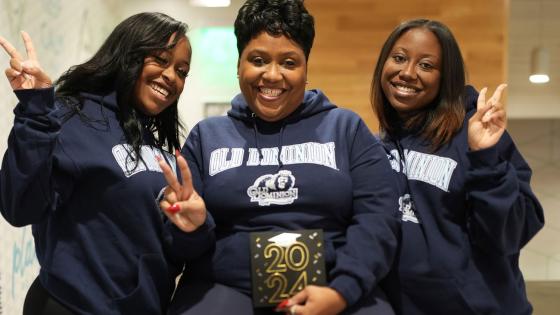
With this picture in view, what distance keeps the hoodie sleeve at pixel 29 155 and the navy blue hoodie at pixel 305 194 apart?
340mm

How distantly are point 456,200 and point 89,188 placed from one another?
90 centimetres

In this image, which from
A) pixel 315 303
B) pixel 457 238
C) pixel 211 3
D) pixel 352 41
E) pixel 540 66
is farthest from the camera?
pixel 540 66

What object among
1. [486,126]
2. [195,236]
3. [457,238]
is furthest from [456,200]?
[195,236]

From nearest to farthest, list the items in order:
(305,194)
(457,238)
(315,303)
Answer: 1. (315,303)
2. (305,194)
3. (457,238)

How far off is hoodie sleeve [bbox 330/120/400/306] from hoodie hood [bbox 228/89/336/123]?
0.12 metres

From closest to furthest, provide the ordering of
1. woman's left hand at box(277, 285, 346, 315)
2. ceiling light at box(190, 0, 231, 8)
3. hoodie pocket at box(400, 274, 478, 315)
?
woman's left hand at box(277, 285, 346, 315) < hoodie pocket at box(400, 274, 478, 315) < ceiling light at box(190, 0, 231, 8)

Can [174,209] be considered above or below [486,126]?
below

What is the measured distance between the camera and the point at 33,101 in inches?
49.3

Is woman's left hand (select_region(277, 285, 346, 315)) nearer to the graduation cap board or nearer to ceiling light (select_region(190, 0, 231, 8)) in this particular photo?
the graduation cap board

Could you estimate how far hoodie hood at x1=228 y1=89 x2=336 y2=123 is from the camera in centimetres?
151

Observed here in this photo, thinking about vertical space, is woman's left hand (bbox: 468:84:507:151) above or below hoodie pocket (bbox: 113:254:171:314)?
Answer: above

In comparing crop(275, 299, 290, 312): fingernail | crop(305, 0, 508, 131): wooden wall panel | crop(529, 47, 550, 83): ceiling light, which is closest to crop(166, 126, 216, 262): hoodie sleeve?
crop(275, 299, 290, 312): fingernail

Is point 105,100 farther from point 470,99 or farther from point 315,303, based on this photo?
point 470,99

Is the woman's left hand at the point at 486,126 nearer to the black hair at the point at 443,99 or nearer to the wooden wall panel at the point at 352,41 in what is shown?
the black hair at the point at 443,99
